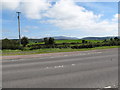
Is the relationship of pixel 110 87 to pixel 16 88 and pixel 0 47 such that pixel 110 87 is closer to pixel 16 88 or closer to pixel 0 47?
pixel 16 88

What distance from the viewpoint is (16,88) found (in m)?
6.17

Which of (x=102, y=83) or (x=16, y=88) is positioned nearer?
(x=16, y=88)

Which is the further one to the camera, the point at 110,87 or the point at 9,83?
the point at 9,83

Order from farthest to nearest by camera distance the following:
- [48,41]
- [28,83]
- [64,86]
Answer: [48,41] < [28,83] < [64,86]

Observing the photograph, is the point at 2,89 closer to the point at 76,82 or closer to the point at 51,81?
the point at 51,81

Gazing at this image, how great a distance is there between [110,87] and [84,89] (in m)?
1.18

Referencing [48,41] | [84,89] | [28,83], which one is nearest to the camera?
[84,89]

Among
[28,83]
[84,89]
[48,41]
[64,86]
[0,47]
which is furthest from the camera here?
[48,41]

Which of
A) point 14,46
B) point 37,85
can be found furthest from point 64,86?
A: point 14,46

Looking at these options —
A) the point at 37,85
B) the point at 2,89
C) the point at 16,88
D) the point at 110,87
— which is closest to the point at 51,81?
the point at 37,85

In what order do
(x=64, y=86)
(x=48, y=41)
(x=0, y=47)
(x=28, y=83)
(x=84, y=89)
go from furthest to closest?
(x=48, y=41) → (x=0, y=47) → (x=28, y=83) → (x=64, y=86) → (x=84, y=89)

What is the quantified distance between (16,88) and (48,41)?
5480cm

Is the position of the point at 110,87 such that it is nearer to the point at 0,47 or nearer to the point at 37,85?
the point at 37,85

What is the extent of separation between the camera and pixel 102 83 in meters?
6.66
